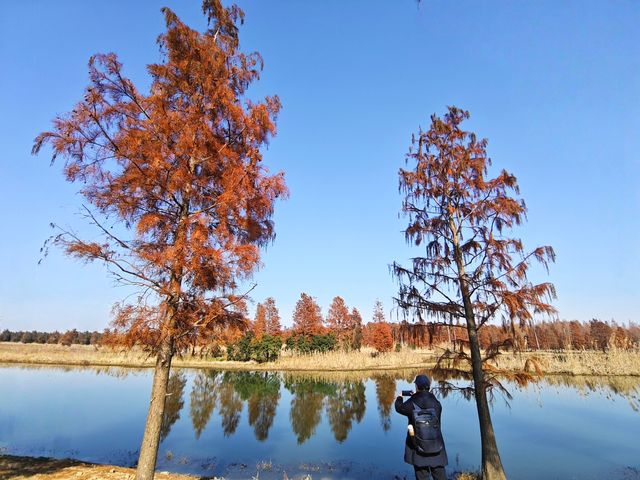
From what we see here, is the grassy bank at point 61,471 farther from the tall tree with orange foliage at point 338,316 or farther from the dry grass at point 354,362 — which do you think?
the tall tree with orange foliage at point 338,316

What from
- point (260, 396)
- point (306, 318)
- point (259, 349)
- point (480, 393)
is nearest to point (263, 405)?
point (260, 396)

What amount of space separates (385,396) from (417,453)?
18.1m

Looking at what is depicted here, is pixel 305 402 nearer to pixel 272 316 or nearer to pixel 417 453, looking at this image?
pixel 417 453

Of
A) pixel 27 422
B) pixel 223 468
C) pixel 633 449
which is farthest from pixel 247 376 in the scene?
pixel 633 449

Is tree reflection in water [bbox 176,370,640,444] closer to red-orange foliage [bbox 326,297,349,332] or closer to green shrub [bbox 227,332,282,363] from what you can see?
green shrub [bbox 227,332,282,363]

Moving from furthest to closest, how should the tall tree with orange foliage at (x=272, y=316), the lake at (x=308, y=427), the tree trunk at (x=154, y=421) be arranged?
the tall tree with orange foliage at (x=272, y=316), the lake at (x=308, y=427), the tree trunk at (x=154, y=421)

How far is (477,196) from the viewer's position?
9273mm

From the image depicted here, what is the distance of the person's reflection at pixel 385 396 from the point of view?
16.5 metres

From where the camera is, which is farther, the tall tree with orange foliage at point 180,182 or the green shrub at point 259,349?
the green shrub at point 259,349

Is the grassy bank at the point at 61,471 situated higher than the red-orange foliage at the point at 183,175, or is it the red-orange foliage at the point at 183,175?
the red-orange foliage at the point at 183,175

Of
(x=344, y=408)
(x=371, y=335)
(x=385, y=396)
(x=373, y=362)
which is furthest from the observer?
(x=371, y=335)

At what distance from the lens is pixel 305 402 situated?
66.8 feet

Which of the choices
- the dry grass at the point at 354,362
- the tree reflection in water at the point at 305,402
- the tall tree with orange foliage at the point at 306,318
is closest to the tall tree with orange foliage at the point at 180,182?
the tree reflection in water at the point at 305,402

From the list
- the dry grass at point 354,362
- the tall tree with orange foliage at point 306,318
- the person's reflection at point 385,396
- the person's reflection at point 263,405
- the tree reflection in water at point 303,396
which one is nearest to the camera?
the person's reflection at point 263,405
